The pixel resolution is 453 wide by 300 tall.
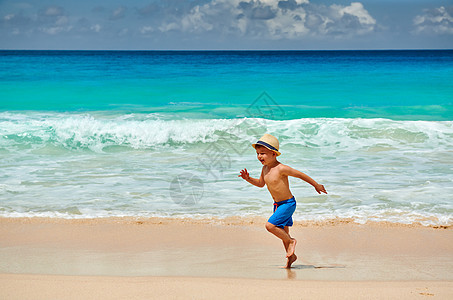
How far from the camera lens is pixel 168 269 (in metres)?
3.95

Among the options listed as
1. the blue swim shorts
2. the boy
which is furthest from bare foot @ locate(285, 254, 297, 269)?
the blue swim shorts

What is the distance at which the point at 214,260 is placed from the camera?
420 centimetres

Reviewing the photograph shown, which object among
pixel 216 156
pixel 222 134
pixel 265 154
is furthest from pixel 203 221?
pixel 222 134

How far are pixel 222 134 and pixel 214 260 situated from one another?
8208 mm

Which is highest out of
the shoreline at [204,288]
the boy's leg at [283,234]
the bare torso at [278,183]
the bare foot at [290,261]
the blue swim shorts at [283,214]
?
the bare torso at [278,183]

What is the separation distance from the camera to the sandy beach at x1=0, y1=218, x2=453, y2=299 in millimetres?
3261

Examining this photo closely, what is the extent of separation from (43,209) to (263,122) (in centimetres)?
857

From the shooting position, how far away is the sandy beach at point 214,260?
128 inches

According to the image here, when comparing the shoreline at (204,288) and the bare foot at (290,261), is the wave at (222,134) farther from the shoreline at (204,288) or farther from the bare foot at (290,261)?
the shoreline at (204,288)

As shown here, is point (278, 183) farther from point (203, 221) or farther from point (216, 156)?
point (216, 156)

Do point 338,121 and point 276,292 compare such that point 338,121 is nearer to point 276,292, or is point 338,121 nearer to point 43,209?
point 43,209

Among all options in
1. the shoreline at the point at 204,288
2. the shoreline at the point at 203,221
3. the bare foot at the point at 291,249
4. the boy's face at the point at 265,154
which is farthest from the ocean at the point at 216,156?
the shoreline at the point at 204,288

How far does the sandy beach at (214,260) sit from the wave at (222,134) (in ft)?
17.2

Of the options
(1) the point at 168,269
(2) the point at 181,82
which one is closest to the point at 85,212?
(1) the point at 168,269
